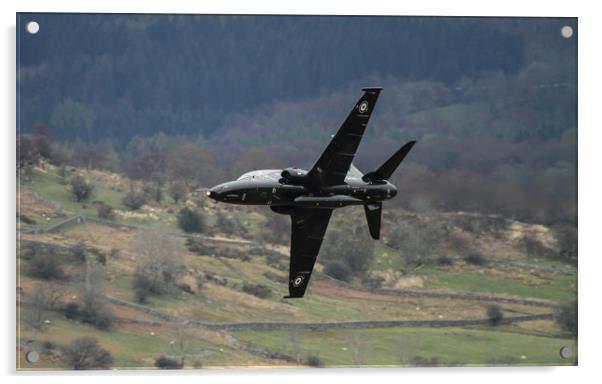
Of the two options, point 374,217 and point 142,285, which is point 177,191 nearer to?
point 142,285

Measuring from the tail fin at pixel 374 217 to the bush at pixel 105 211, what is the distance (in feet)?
71.6

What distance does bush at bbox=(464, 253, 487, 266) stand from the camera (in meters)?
73.9

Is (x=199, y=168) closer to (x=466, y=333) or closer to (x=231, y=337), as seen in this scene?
(x=231, y=337)

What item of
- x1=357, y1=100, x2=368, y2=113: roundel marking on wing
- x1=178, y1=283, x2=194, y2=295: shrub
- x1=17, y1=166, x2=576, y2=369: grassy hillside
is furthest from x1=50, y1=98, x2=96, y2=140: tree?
x1=357, y1=100, x2=368, y2=113: roundel marking on wing

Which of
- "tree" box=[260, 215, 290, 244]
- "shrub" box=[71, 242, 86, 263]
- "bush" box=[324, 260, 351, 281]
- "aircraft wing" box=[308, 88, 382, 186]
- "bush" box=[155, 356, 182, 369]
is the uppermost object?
"aircraft wing" box=[308, 88, 382, 186]

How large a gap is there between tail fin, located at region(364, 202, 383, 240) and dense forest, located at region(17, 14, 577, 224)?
13725 millimetres

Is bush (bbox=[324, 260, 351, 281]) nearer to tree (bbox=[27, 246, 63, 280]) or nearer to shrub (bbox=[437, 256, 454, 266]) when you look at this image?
shrub (bbox=[437, 256, 454, 266])

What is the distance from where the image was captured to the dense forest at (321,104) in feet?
225

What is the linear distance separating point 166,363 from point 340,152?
2001 centimetres

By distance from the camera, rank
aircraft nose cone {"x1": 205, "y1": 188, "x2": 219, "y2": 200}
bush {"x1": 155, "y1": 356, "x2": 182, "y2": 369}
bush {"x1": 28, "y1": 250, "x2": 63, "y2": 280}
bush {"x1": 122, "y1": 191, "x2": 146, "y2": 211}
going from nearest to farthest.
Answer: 1. aircraft nose cone {"x1": 205, "y1": 188, "x2": 219, "y2": 200}
2. bush {"x1": 155, "y1": 356, "x2": 182, "y2": 369}
3. bush {"x1": 28, "y1": 250, "x2": 63, "y2": 280}
4. bush {"x1": 122, "y1": 191, "x2": 146, "y2": 211}

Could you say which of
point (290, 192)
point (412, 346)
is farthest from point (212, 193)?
point (412, 346)

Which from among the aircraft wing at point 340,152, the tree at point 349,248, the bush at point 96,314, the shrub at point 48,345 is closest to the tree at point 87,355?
the shrub at point 48,345

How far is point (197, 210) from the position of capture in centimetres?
7425

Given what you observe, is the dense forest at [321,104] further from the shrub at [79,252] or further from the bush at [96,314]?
the bush at [96,314]
